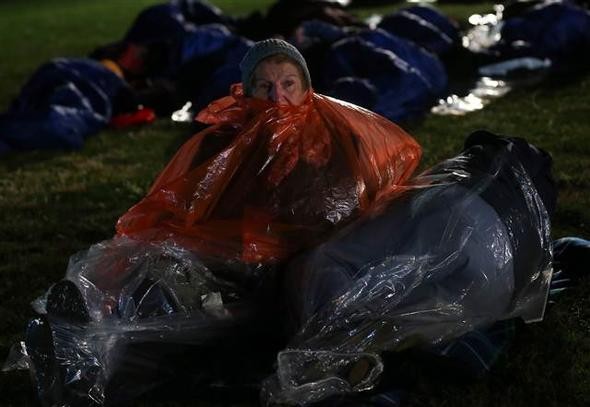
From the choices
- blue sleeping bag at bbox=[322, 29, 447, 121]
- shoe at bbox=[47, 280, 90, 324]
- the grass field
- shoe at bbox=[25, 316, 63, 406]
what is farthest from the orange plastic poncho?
blue sleeping bag at bbox=[322, 29, 447, 121]

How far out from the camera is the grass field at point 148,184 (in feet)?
9.03

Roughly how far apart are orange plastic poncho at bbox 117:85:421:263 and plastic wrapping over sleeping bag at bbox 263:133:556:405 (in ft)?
0.35

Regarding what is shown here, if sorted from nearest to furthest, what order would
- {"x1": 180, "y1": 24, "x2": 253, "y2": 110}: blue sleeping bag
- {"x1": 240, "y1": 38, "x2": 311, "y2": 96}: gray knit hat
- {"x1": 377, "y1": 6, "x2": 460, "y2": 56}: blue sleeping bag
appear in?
{"x1": 240, "y1": 38, "x2": 311, "y2": 96}: gray knit hat, {"x1": 180, "y1": 24, "x2": 253, "y2": 110}: blue sleeping bag, {"x1": 377, "y1": 6, "x2": 460, "y2": 56}: blue sleeping bag

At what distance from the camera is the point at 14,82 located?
28.7ft

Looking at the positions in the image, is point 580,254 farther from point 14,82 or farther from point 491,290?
point 14,82

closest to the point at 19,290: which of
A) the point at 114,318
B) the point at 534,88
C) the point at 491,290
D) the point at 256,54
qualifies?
the point at 114,318

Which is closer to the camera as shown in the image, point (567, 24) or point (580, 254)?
point (580, 254)

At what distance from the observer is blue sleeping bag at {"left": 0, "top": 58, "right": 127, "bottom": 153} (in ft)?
20.0

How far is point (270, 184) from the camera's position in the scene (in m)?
2.90

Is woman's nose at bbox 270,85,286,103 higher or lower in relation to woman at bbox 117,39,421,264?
higher

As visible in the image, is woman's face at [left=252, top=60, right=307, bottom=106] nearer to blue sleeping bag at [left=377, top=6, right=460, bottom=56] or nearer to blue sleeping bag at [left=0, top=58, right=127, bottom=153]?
blue sleeping bag at [left=0, top=58, right=127, bottom=153]

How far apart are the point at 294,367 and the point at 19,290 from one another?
5.24 ft

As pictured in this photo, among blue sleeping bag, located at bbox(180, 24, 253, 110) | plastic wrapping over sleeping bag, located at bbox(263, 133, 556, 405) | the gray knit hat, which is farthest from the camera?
blue sleeping bag, located at bbox(180, 24, 253, 110)

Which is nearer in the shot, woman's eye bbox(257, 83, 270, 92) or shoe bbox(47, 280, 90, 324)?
shoe bbox(47, 280, 90, 324)
